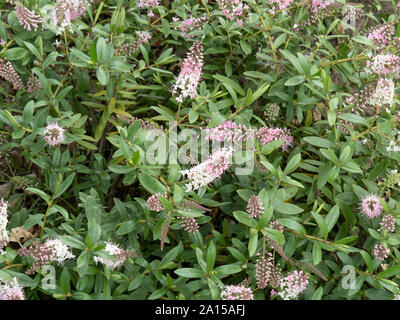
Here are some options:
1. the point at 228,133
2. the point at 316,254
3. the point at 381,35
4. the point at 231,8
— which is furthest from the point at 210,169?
the point at 381,35

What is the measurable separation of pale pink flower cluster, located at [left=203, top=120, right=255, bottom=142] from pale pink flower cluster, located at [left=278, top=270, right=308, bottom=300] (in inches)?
21.7

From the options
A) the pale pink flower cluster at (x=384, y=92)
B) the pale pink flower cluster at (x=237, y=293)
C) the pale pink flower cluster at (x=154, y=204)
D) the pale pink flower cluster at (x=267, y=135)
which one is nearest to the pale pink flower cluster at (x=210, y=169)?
the pale pink flower cluster at (x=154, y=204)

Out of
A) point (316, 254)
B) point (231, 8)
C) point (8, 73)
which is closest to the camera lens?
point (316, 254)

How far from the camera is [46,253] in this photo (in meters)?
1.60

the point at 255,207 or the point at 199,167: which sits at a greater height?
the point at 199,167

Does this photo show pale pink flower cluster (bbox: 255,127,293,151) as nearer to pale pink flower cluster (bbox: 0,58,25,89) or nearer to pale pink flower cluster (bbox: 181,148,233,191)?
pale pink flower cluster (bbox: 181,148,233,191)

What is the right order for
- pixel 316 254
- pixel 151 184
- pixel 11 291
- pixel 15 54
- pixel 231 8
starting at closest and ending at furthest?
pixel 11 291
pixel 151 184
pixel 316 254
pixel 15 54
pixel 231 8

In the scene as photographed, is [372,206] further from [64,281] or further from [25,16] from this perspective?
[25,16]

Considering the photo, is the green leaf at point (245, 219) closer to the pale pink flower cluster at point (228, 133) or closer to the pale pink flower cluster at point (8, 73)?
the pale pink flower cluster at point (228, 133)

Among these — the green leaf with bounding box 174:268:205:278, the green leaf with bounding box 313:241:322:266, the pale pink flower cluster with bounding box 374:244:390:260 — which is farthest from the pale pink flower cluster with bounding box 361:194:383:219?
the green leaf with bounding box 174:268:205:278

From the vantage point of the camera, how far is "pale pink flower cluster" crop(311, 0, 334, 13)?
224 cm

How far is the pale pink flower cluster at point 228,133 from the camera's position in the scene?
1.75 metres

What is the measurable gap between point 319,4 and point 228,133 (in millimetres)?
975

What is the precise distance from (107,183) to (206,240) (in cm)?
51
